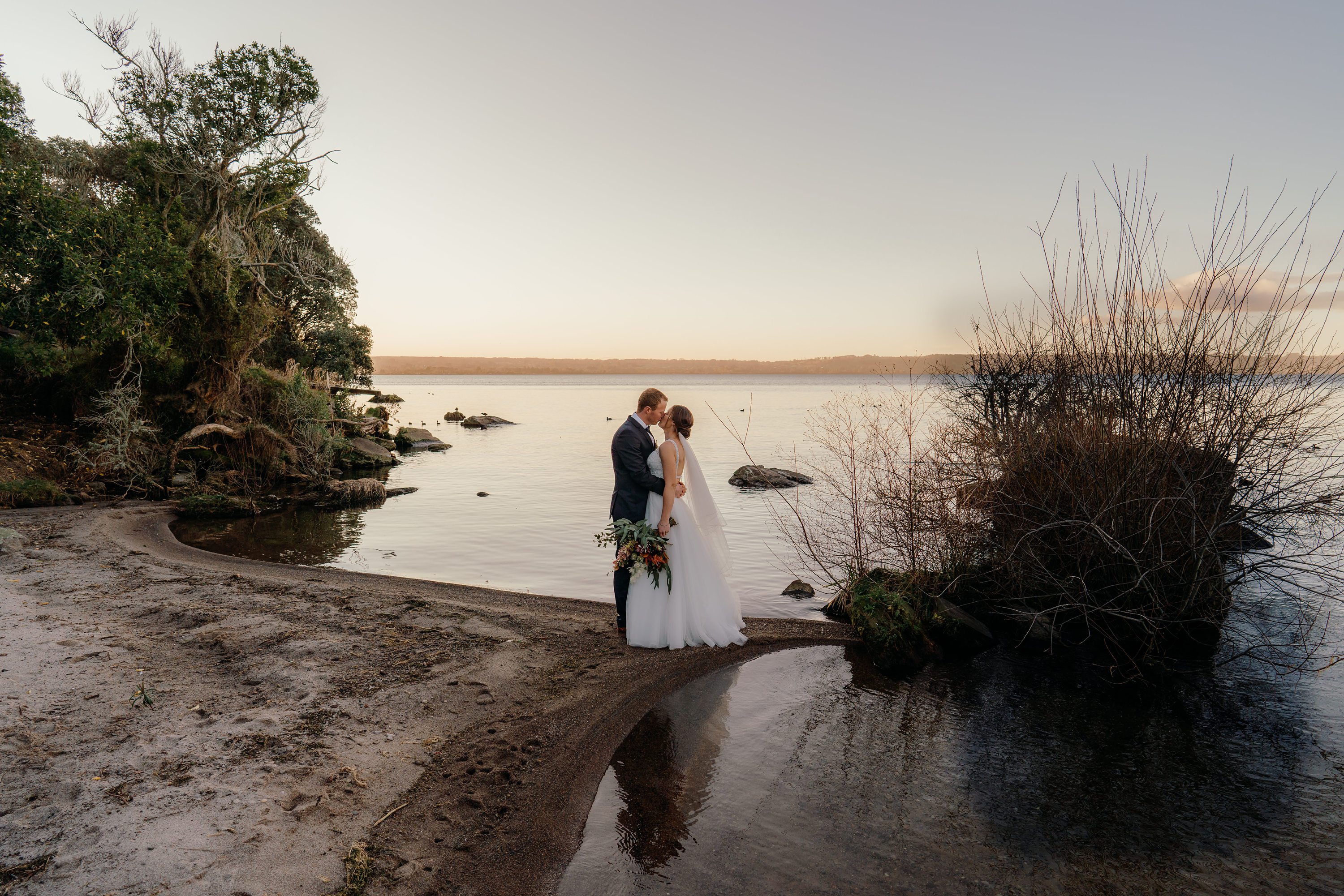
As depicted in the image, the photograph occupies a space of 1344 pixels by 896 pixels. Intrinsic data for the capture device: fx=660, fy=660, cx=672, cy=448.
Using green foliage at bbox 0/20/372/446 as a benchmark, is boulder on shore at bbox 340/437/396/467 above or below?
below

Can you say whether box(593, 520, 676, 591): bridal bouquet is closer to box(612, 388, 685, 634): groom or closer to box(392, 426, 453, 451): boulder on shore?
box(612, 388, 685, 634): groom

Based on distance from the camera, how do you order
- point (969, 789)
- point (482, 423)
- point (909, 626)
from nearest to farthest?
1. point (969, 789)
2. point (909, 626)
3. point (482, 423)

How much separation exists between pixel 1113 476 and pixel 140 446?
24.1 meters

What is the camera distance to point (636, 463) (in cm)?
854

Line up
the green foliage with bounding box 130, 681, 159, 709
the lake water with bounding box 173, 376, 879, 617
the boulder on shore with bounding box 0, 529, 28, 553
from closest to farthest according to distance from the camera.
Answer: the green foliage with bounding box 130, 681, 159, 709, the boulder on shore with bounding box 0, 529, 28, 553, the lake water with bounding box 173, 376, 879, 617

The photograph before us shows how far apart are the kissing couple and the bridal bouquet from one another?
3.6 inches

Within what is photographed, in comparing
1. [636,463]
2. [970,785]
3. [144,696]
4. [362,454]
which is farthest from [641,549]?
[362,454]

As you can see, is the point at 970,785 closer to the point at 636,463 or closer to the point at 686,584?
the point at 686,584

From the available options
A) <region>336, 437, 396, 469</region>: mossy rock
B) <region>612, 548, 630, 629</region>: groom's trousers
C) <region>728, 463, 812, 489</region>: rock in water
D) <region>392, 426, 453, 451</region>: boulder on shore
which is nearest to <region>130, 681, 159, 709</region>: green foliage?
<region>612, 548, 630, 629</region>: groom's trousers

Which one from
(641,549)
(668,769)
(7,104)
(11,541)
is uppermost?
(7,104)

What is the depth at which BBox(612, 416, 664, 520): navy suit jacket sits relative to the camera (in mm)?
8484

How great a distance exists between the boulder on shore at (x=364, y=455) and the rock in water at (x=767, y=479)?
16557 mm

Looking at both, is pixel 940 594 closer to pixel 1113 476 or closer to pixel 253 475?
pixel 1113 476

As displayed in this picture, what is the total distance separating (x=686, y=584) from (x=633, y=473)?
1669mm
